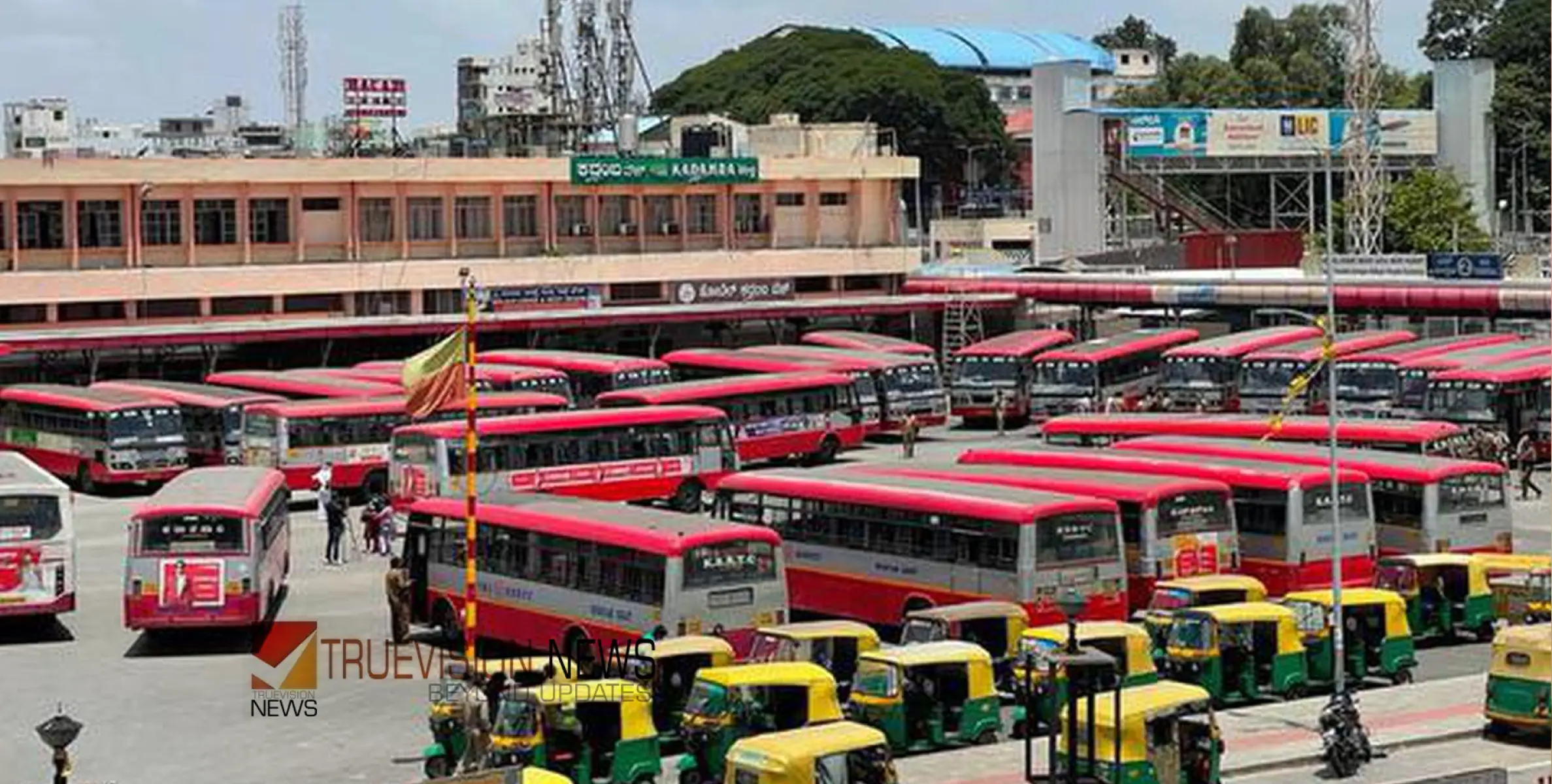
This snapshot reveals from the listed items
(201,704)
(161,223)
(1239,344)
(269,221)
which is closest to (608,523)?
(201,704)

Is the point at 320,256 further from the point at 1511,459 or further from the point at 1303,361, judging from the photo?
the point at 1511,459

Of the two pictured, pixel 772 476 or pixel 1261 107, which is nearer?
pixel 772 476

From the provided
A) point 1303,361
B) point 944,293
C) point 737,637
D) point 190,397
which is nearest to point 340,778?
point 737,637

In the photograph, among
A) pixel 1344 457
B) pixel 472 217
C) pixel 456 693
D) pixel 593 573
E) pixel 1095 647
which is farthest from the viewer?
pixel 472 217

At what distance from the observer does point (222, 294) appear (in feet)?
186

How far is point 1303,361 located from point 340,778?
3318 cm

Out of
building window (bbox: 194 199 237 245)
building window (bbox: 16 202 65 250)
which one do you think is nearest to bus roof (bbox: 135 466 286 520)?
building window (bbox: 16 202 65 250)

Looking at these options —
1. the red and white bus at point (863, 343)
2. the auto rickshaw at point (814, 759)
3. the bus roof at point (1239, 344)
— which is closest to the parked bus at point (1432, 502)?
the auto rickshaw at point (814, 759)

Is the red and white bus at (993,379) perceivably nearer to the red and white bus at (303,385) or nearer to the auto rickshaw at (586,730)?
the red and white bus at (303,385)

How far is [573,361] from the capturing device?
172 ft

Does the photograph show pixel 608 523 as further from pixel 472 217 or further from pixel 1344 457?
pixel 472 217

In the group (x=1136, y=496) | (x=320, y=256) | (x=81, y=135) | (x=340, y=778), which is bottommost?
(x=340, y=778)

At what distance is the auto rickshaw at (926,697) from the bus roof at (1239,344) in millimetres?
31379

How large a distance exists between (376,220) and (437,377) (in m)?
34.9
